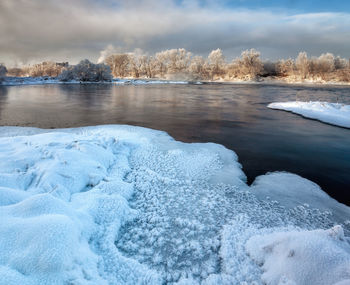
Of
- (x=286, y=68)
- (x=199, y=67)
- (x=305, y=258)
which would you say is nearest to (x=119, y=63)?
(x=199, y=67)

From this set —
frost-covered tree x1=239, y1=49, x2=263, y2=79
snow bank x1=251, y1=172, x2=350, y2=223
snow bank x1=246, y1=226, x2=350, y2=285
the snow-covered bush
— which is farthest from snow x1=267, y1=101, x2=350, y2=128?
frost-covered tree x1=239, y1=49, x2=263, y2=79

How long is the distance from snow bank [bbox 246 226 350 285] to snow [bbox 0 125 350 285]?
10mm

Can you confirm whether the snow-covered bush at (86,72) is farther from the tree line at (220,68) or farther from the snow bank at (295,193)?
the snow bank at (295,193)

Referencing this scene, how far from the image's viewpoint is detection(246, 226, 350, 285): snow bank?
6.83 feet

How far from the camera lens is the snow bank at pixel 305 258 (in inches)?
82.0

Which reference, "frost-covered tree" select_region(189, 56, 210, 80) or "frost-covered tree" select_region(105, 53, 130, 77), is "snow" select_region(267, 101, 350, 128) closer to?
"frost-covered tree" select_region(189, 56, 210, 80)

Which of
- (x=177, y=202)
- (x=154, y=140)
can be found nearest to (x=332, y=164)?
(x=177, y=202)

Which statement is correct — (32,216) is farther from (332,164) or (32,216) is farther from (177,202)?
(332,164)

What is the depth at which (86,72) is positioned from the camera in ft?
190

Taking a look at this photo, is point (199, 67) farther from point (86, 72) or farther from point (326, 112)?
point (326, 112)

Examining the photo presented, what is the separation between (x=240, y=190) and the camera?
4191 mm

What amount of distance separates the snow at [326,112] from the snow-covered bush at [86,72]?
183ft

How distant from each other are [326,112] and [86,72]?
58.6 meters

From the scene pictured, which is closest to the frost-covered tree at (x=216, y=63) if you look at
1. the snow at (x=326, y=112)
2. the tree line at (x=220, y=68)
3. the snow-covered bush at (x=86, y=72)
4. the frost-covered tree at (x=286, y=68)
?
the tree line at (x=220, y=68)
